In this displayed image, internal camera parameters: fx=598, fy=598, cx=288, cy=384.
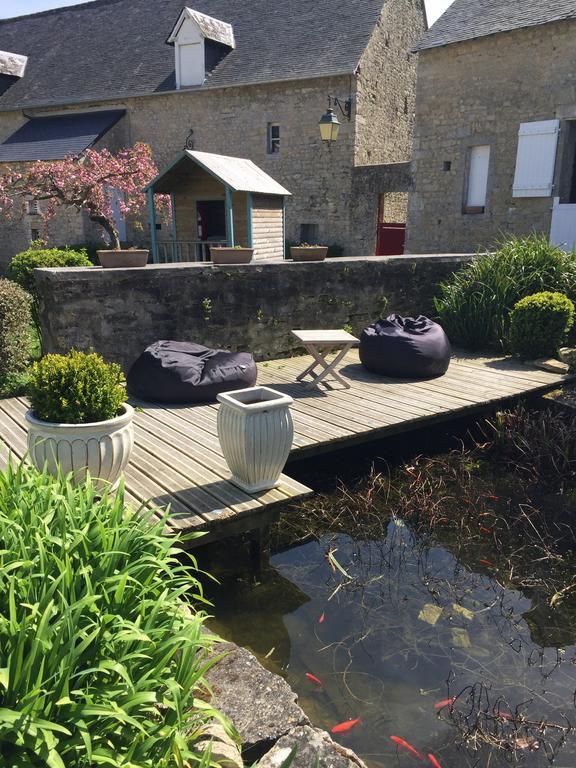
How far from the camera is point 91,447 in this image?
12.2 feet

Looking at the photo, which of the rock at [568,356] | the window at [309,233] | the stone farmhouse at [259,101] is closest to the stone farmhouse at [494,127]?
the stone farmhouse at [259,101]

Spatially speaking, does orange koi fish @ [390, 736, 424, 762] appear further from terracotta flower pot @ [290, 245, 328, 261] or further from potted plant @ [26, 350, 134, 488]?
terracotta flower pot @ [290, 245, 328, 261]

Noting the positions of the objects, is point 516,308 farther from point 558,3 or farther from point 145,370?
point 558,3

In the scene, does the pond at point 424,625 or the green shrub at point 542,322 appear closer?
the pond at point 424,625

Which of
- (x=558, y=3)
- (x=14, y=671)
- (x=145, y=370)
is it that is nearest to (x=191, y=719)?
(x=14, y=671)

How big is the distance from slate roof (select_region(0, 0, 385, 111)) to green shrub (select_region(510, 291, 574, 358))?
10490 mm

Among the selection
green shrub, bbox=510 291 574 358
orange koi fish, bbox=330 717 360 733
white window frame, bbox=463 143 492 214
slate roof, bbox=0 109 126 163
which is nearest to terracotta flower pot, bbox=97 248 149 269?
green shrub, bbox=510 291 574 358

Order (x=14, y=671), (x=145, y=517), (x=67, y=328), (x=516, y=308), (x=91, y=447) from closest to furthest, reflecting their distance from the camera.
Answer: (x=14, y=671) → (x=145, y=517) → (x=91, y=447) → (x=67, y=328) → (x=516, y=308)

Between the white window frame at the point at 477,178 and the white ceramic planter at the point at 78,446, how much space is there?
1175 centimetres

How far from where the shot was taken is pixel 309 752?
2.32 meters

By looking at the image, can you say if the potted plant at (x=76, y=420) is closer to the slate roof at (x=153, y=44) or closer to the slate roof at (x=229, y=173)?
the slate roof at (x=229, y=173)

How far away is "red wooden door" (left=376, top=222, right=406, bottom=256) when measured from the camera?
688 inches

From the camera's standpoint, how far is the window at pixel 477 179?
13.2 m

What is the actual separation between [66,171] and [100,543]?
10.5 meters
